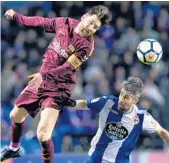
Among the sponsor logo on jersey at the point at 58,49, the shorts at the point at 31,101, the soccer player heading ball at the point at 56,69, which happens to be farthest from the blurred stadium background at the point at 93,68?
the sponsor logo on jersey at the point at 58,49

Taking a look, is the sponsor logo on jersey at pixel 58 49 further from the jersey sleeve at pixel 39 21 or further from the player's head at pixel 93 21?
the player's head at pixel 93 21

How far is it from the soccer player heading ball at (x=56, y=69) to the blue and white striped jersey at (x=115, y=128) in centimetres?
50

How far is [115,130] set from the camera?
9664mm

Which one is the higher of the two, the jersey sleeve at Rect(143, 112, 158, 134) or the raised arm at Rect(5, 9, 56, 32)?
the raised arm at Rect(5, 9, 56, 32)

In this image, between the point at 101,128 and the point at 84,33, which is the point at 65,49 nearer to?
the point at 84,33

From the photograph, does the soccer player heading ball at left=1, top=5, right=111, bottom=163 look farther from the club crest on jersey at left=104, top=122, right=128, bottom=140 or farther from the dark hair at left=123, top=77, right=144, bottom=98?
the dark hair at left=123, top=77, right=144, bottom=98

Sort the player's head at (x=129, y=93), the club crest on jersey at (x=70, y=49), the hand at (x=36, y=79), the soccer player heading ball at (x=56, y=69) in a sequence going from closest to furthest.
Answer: the player's head at (x=129, y=93) → the hand at (x=36, y=79) → the soccer player heading ball at (x=56, y=69) → the club crest on jersey at (x=70, y=49)

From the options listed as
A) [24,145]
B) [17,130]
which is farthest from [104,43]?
[17,130]

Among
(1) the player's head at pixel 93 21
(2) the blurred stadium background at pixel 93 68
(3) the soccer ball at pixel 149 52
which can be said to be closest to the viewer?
(1) the player's head at pixel 93 21

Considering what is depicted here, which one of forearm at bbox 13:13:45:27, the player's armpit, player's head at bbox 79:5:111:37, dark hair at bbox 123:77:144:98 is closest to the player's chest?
dark hair at bbox 123:77:144:98

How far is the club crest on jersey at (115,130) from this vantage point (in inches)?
380

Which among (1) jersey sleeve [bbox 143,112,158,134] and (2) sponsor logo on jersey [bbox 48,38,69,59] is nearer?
(1) jersey sleeve [bbox 143,112,158,134]

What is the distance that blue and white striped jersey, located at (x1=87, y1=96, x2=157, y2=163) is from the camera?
9688mm

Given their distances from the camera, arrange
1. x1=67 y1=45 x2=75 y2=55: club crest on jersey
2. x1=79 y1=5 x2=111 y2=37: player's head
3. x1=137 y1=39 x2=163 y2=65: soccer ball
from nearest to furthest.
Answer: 1. x1=79 y1=5 x2=111 y2=37: player's head
2. x1=67 y1=45 x2=75 y2=55: club crest on jersey
3. x1=137 y1=39 x2=163 y2=65: soccer ball
